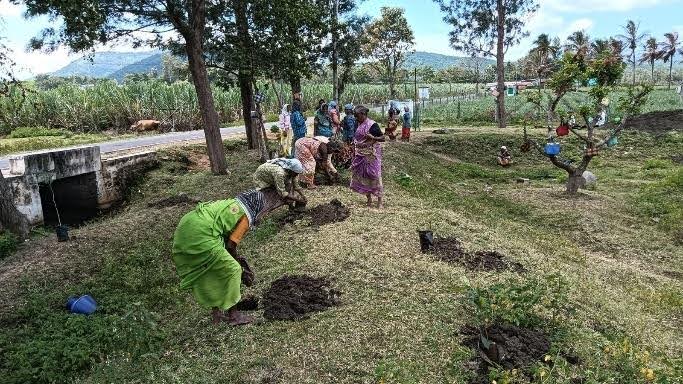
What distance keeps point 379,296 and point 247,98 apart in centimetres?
1091

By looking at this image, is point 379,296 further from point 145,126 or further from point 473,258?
point 145,126

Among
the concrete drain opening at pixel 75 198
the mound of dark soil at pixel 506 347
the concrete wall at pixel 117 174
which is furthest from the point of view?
the concrete wall at pixel 117 174

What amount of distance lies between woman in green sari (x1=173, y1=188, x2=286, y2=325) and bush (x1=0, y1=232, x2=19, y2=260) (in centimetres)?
524

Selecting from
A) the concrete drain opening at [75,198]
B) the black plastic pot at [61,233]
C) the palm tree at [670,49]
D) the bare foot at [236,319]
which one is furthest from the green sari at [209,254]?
the palm tree at [670,49]

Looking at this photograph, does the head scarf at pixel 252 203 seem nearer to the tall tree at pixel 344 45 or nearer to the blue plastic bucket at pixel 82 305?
the blue plastic bucket at pixel 82 305

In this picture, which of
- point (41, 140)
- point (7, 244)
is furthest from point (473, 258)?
point (41, 140)

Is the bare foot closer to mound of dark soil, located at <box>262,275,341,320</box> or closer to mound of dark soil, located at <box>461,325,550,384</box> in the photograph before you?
mound of dark soil, located at <box>262,275,341,320</box>

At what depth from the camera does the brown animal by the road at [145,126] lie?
23.7 meters

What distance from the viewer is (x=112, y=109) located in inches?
965

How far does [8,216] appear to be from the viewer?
29.8 feet

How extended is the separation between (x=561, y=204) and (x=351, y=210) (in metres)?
5.38

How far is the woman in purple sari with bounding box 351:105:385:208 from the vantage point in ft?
28.1

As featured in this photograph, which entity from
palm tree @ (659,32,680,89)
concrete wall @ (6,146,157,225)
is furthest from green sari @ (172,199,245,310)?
palm tree @ (659,32,680,89)

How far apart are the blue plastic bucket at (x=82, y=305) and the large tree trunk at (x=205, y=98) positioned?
22.9ft
